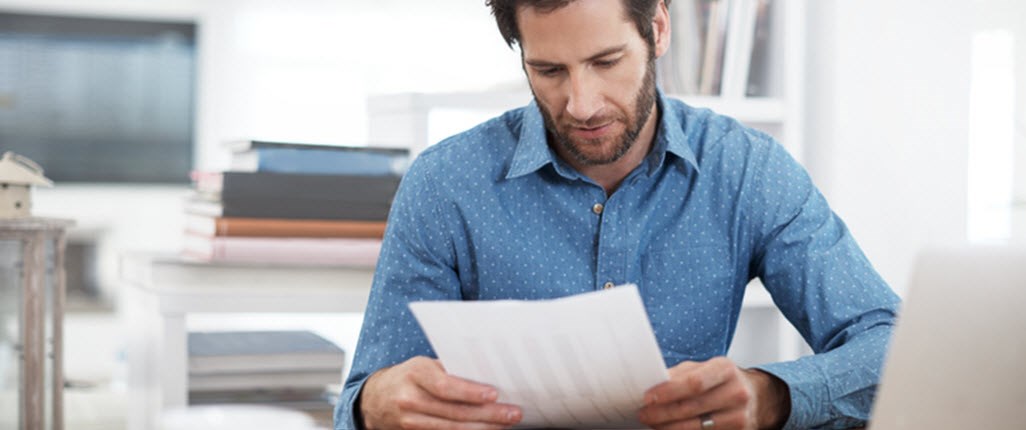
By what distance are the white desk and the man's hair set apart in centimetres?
61

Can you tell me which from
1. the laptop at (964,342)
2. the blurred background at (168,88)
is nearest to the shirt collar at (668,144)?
the laptop at (964,342)

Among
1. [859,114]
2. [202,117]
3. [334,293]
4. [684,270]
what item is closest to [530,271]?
[684,270]

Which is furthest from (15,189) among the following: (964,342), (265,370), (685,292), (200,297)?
(964,342)

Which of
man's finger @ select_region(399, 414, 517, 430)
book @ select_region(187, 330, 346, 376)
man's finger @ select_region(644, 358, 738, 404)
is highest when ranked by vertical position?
man's finger @ select_region(644, 358, 738, 404)

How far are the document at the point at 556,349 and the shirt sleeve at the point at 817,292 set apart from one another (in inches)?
10.1

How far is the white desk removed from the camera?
5.70 ft

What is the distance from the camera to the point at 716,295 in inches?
55.1

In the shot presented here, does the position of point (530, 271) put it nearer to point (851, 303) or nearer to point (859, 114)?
point (851, 303)

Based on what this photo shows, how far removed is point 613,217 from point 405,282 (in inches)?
10.6

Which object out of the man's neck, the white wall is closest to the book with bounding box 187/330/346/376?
the man's neck

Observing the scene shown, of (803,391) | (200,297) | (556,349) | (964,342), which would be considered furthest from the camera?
(200,297)

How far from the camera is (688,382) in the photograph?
3.15 feet

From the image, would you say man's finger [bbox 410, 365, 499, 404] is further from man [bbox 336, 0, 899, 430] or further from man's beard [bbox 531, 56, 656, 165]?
man's beard [bbox 531, 56, 656, 165]

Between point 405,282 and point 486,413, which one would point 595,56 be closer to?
point 405,282
